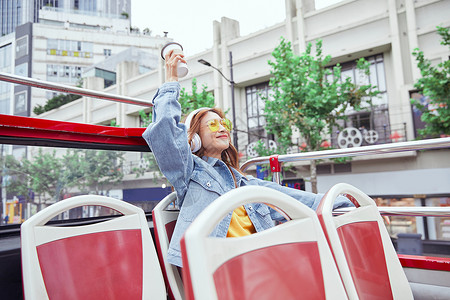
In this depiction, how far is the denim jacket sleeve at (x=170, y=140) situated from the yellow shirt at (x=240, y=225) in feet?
0.97

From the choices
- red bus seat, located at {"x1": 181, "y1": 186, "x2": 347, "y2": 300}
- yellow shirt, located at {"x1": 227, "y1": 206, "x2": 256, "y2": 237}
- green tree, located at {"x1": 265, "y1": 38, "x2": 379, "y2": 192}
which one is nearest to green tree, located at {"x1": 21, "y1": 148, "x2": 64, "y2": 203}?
yellow shirt, located at {"x1": 227, "y1": 206, "x2": 256, "y2": 237}

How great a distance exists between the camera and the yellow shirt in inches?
59.9

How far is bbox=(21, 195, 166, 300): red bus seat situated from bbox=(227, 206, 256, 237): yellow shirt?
384 mm

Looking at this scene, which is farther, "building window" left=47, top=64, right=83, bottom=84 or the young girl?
"building window" left=47, top=64, right=83, bottom=84

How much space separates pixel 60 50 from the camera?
3712cm

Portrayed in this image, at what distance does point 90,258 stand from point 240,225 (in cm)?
68

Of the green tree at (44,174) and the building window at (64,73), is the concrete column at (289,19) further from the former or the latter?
the building window at (64,73)

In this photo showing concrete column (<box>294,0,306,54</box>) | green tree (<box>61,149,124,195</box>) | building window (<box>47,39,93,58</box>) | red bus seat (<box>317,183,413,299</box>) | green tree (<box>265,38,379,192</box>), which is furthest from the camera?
building window (<box>47,39,93,58</box>)

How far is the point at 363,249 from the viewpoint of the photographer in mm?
1254

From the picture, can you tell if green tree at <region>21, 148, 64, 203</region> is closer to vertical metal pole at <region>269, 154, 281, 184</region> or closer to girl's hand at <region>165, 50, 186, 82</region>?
girl's hand at <region>165, 50, 186, 82</region>

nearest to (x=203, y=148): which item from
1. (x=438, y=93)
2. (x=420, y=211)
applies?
(x=420, y=211)

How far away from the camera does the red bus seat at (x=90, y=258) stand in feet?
3.77

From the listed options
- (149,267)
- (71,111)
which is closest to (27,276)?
(149,267)

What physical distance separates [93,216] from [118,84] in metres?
22.8
